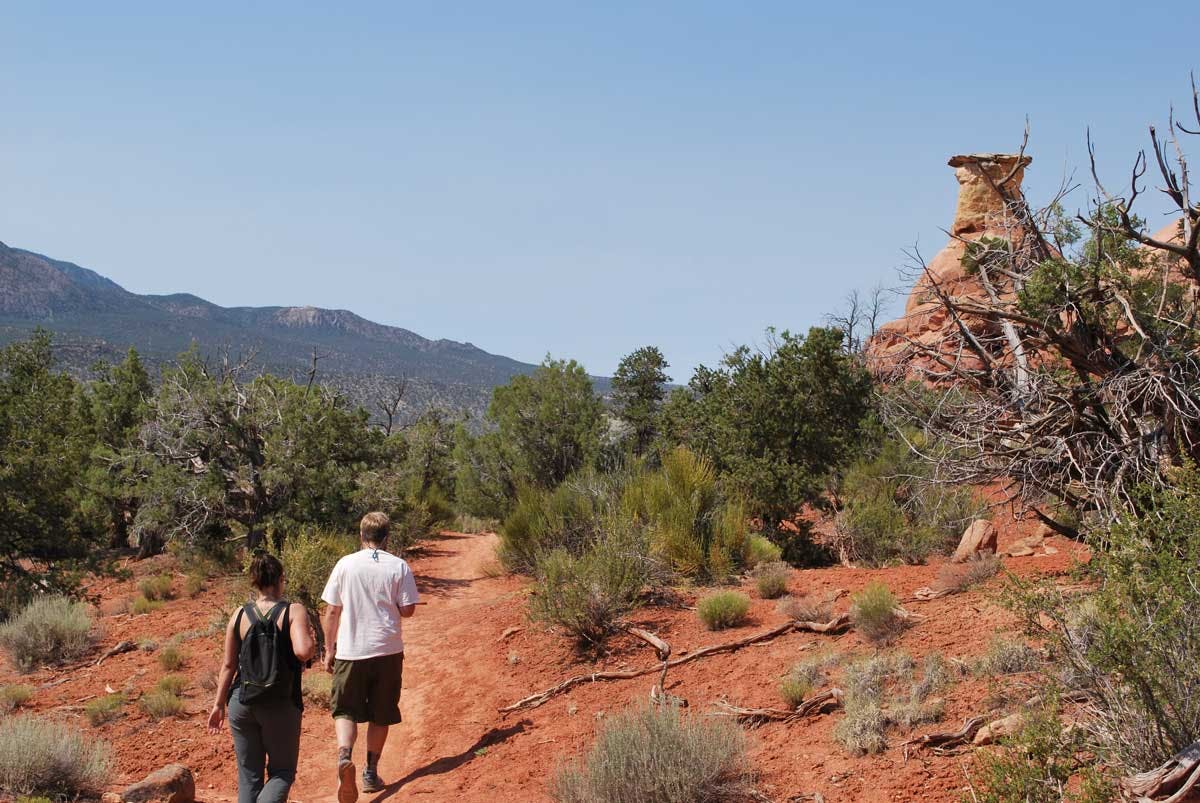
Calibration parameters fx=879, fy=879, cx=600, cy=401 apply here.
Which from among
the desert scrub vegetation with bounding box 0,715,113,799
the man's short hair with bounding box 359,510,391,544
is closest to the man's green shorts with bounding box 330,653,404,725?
the man's short hair with bounding box 359,510,391,544

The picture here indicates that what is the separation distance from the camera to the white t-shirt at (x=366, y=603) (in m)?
5.95

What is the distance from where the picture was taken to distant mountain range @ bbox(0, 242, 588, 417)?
83.9 metres

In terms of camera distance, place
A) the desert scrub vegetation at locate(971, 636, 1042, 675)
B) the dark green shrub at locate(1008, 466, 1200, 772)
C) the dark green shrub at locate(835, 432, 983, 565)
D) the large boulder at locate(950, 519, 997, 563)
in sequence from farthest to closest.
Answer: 1. the dark green shrub at locate(835, 432, 983, 565)
2. the large boulder at locate(950, 519, 997, 563)
3. the desert scrub vegetation at locate(971, 636, 1042, 675)
4. the dark green shrub at locate(1008, 466, 1200, 772)

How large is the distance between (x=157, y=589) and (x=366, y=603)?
9174 mm

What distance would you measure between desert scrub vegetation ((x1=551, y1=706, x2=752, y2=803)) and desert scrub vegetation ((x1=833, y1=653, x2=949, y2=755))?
0.72 m

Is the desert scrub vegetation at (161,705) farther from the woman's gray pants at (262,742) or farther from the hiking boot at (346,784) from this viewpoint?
the woman's gray pants at (262,742)

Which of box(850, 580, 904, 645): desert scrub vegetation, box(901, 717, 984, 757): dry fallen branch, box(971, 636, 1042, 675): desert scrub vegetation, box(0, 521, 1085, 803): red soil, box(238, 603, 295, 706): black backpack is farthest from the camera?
box(850, 580, 904, 645): desert scrub vegetation

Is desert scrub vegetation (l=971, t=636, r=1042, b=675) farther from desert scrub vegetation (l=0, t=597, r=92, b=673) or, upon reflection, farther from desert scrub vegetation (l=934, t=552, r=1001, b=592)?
desert scrub vegetation (l=0, t=597, r=92, b=673)

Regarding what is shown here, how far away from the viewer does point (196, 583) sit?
13680 mm

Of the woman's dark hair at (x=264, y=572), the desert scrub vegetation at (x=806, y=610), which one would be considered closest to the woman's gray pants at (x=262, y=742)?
the woman's dark hair at (x=264, y=572)

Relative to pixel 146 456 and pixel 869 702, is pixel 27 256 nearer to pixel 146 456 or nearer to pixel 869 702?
pixel 146 456

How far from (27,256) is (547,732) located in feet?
503

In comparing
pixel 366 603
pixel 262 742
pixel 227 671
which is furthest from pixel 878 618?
pixel 227 671

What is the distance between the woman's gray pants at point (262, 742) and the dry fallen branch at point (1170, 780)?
409 cm
